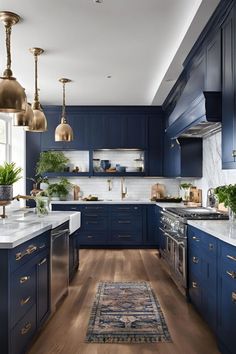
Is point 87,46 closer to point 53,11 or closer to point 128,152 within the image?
point 53,11

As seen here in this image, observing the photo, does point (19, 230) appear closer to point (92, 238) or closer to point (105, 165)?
point (92, 238)

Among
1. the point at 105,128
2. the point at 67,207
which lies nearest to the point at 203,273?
the point at 67,207

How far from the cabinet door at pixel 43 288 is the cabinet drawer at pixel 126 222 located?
4.05m

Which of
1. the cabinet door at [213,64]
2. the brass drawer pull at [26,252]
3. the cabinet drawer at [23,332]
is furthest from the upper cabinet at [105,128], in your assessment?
the cabinet drawer at [23,332]

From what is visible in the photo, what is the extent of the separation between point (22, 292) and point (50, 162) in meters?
5.25

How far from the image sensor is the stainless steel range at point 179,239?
14.1ft

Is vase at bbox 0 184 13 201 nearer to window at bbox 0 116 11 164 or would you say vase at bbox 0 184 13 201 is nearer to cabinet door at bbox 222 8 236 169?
cabinet door at bbox 222 8 236 169

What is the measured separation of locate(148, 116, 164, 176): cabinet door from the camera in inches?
314

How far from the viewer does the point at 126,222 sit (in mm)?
7605

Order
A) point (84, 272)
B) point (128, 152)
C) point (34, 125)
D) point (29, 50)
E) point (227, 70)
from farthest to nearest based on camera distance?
1. point (128, 152)
2. point (84, 272)
3. point (29, 50)
4. point (34, 125)
5. point (227, 70)

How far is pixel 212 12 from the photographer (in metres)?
3.46

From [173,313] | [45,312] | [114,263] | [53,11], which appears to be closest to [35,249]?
[45,312]

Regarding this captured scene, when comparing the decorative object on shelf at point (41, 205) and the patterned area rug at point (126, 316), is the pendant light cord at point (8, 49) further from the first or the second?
the patterned area rug at point (126, 316)

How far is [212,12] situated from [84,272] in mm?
3913
